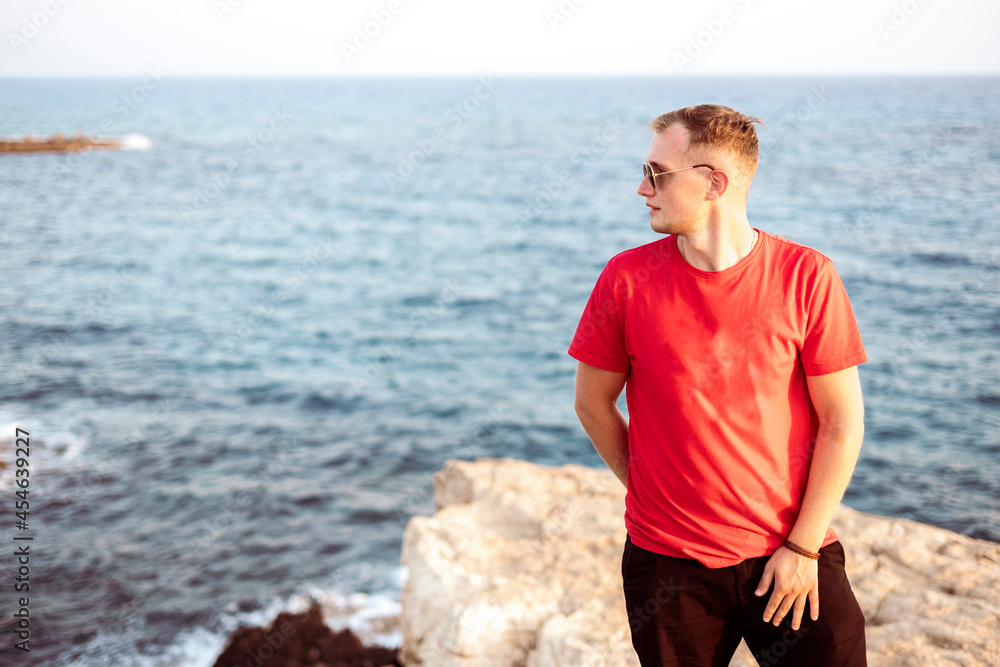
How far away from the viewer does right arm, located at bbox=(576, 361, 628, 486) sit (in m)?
2.89

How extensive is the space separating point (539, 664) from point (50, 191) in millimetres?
41561

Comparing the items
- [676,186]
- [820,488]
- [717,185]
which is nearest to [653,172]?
[676,186]

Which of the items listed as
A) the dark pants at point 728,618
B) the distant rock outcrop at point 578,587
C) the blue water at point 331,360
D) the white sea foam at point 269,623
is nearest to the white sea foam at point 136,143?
the blue water at point 331,360

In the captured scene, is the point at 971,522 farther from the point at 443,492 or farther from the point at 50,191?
the point at 50,191

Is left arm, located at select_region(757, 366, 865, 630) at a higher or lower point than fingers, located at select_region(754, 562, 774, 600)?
higher

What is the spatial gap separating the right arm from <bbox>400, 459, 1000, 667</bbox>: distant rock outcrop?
1409 mm

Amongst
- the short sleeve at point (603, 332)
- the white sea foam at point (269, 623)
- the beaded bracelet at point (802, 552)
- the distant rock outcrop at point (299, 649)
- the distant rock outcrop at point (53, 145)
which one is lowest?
the white sea foam at point (269, 623)

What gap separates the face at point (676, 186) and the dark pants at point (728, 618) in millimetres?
1263

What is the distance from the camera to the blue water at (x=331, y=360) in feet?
30.5

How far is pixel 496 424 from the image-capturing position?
13.1 meters

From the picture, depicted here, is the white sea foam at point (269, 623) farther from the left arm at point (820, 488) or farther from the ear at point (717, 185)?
the ear at point (717, 185)

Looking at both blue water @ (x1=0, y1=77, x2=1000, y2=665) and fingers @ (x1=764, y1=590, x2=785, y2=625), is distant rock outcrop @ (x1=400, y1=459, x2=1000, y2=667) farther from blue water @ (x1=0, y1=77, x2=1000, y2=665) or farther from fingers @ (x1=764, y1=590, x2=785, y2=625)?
blue water @ (x1=0, y1=77, x2=1000, y2=665)

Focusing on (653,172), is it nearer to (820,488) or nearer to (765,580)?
(820,488)

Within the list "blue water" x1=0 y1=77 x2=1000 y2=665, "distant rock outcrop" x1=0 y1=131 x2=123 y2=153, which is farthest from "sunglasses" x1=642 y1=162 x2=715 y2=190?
"distant rock outcrop" x1=0 y1=131 x2=123 y2=153
